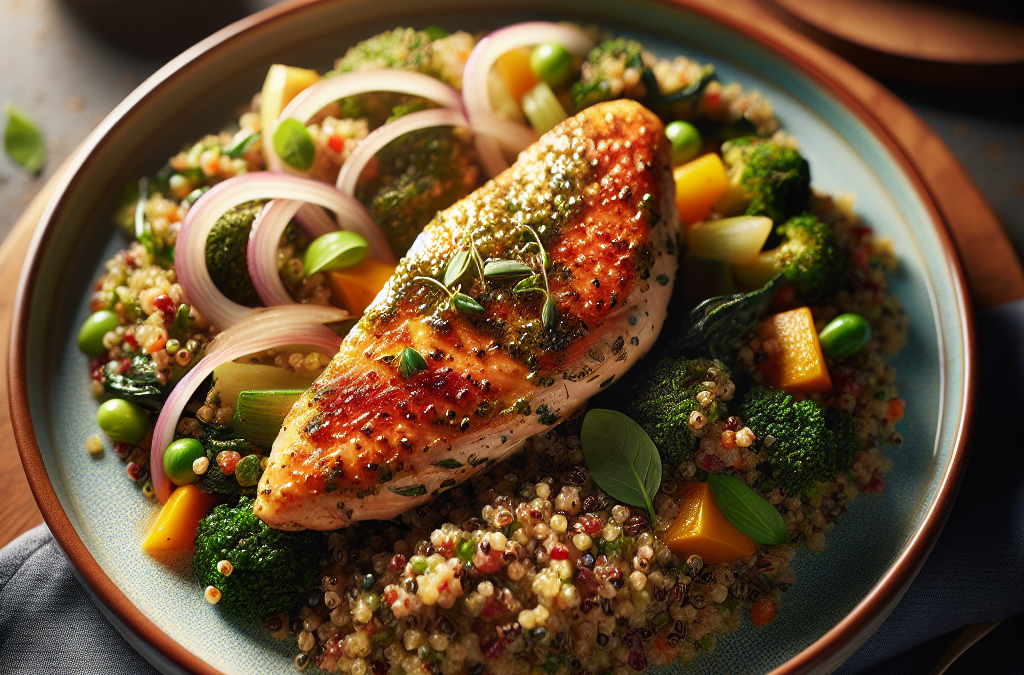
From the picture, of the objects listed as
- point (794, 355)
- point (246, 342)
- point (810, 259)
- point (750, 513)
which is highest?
point (246, 342)

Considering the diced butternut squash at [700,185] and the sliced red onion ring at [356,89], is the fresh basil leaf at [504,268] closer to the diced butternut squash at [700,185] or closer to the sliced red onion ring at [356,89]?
the diced butternut squash at [700,185]

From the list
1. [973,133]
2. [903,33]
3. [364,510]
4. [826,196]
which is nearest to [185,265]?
[364,510]

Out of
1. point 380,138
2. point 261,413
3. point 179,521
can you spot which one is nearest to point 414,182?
point 380,138

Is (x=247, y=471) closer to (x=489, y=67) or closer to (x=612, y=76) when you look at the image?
(x=489, y=67)

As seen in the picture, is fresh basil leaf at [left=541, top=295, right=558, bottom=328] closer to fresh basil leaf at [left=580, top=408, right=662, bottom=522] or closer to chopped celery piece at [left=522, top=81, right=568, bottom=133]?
fresh basil leaf at [left=580, top=408, right=662, bottom=522]

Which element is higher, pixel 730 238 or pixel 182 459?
pixel 730 238

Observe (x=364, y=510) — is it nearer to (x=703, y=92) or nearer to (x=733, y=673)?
(x=733, y=673)

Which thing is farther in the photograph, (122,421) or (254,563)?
(122,421)
